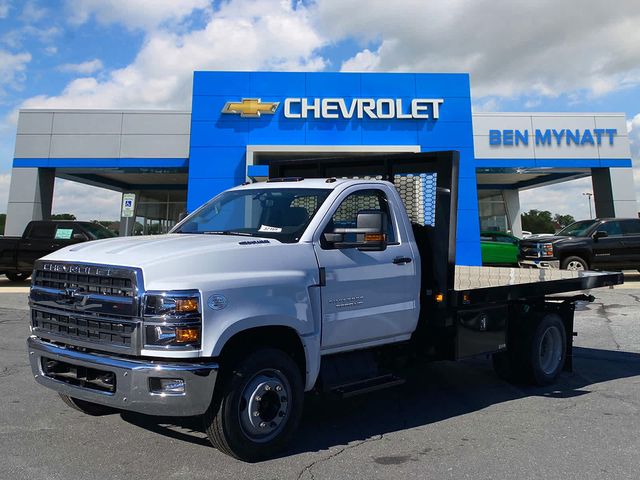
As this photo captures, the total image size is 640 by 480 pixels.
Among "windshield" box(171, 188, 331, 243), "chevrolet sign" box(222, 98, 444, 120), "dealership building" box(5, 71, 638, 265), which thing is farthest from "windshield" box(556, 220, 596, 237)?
"windshield" box(171, 188, 331, 243)

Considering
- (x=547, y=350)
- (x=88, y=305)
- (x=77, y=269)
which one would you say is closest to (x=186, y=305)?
(x=88, y=305)

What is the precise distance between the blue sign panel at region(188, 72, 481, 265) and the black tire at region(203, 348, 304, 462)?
18591 millimetres

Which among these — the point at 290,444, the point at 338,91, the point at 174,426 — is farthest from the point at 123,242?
the point at 338,91

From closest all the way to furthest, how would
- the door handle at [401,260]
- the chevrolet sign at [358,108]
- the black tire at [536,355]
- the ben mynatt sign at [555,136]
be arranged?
the door handle at [401,260]
the black tire at [536,355]
the chevrolet sign at [358,108]
the ben mynatt sign at [555,136]

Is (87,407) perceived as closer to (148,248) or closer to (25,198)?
(148,248)

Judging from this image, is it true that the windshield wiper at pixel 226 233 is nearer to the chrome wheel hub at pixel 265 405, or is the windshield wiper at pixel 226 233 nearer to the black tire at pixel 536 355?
the chrome wheel hub at pixel 265 405

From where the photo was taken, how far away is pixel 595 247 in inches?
678

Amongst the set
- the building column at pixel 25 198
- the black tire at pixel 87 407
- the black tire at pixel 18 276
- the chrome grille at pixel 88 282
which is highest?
the building column at pixel 25 198

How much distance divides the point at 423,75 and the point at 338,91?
3648mm

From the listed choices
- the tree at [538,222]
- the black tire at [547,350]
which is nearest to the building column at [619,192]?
the black tire at [547,350]

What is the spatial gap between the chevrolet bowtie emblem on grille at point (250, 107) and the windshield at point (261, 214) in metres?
17.6

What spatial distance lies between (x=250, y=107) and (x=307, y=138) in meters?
2.67

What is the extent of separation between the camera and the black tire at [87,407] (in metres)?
A: 4.87

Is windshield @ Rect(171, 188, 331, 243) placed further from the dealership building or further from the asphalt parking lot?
the dealership building
